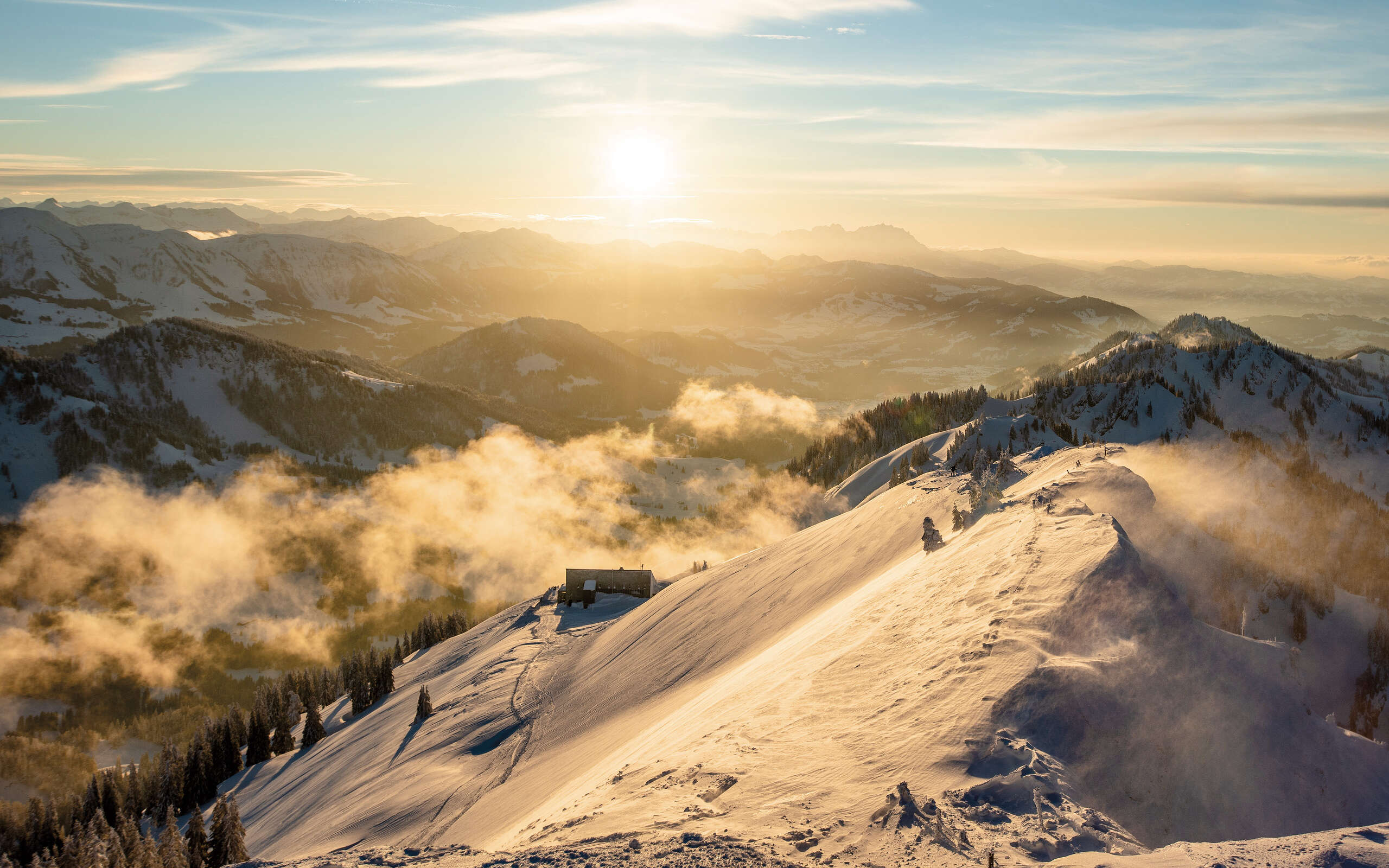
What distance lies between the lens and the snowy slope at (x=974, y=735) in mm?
16359

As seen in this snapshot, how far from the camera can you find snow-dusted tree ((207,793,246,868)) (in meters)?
49.1

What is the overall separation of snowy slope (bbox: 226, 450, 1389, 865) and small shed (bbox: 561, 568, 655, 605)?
147 feet

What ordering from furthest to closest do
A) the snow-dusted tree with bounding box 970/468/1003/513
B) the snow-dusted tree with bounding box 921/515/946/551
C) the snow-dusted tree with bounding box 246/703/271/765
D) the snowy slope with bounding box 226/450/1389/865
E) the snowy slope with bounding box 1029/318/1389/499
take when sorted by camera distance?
the snow-dusted tree with bounding box 246/703/271/765 < the snowy slope with bounding box 1029/318/1389/499 < the snow-dusted tree with bounding box 970/468/1003/513 < the snow-dusted tree with bounding box 921/515/946/551 < the snowy slope with bounding box 226/450/1389/865

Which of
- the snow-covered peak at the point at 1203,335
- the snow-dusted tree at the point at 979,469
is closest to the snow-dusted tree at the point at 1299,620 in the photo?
the snow-dusted tree at the point at 979,469

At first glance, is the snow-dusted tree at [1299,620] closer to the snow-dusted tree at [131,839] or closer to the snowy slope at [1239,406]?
the snowy slope at [1239,406]

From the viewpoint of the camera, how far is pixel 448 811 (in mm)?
36094

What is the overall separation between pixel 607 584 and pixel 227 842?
147 feet

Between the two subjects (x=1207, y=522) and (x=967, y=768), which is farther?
(x=1207, y=522)

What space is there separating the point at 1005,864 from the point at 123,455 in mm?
226967

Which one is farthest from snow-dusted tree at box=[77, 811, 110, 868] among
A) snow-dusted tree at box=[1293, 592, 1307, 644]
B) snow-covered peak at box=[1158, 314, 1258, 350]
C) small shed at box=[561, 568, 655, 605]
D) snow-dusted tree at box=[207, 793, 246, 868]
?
snow-covered peak at box=[1158, 314, 1258, 350]

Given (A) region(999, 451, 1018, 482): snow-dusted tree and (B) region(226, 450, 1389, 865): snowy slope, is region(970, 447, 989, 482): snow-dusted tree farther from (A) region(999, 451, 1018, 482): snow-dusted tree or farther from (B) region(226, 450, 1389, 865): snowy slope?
(B) region(226, 450, 1389, 865): snowy slope

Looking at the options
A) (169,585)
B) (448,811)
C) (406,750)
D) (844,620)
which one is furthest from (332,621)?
(844,620)

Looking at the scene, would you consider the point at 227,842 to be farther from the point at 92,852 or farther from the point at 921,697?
the point at 921,697

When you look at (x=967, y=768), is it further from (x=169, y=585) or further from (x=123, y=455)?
(x=123, y=455)
